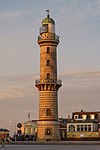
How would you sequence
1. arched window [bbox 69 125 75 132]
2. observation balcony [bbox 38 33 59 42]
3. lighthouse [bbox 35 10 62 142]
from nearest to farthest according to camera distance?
lighthouse [bbox 35 10 62 142] → observation balcony [bbox 38 33 59 42] → arched window [bbox 69 125 75 132]

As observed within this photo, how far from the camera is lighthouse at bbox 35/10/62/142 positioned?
280ft

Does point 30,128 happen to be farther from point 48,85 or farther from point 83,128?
point 48,85

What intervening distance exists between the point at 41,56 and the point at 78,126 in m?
25.6

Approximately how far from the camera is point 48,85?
85.2 metres

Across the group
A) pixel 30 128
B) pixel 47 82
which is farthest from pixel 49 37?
pixel 30 128

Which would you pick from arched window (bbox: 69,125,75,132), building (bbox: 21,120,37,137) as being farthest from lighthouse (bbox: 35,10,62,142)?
building (bbox: 21,120,37,137)

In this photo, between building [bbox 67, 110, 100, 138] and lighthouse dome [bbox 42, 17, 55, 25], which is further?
building [bbox 67, 110, 100, 138]

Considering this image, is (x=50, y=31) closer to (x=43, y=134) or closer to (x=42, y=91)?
(x=42, y=91)

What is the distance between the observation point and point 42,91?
85625 millimetres

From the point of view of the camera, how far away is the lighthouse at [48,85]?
8525 centimetres

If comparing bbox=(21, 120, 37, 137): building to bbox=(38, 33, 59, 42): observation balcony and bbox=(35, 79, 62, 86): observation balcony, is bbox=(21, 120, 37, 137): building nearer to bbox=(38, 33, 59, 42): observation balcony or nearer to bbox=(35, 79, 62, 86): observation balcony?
bbox=(35, 79, 62, 86): observation balcony

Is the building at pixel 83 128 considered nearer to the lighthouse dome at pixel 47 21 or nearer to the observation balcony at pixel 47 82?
the observation balcony at pixel 47 82

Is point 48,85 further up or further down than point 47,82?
further down

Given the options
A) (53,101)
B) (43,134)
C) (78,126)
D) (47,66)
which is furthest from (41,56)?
(78,126)
